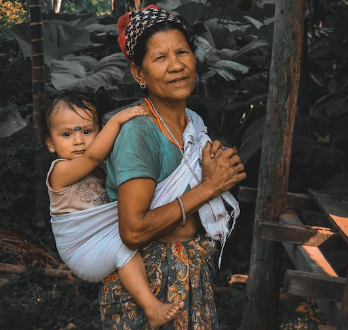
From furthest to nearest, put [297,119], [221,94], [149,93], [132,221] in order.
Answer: [221,94] < [297,119] < [149,93] < [132,221]

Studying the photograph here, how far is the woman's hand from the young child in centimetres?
29

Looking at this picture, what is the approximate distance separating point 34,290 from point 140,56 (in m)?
3.63

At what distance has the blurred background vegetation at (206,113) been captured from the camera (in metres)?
4.62

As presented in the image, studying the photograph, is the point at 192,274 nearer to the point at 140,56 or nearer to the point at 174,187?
the point at 174,187

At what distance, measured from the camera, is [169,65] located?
1791mm

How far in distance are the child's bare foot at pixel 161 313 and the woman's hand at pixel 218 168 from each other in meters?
0.40

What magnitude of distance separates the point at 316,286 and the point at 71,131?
1508 millimetres

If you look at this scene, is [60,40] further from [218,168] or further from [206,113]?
[218,168]

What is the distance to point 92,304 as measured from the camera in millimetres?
4848

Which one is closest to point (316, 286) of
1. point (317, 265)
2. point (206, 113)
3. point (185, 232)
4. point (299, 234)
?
point (317, 265)

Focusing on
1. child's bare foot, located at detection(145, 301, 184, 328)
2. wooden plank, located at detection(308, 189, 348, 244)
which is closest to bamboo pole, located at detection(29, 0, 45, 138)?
wooden plank, located at detection(308, 189, 348, 244)

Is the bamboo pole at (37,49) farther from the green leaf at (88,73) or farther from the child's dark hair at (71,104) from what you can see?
the child's dark hair at (71,104)

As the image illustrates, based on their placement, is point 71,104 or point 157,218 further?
point 71,104

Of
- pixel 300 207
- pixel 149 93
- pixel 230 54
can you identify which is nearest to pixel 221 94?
pixel 230 54
